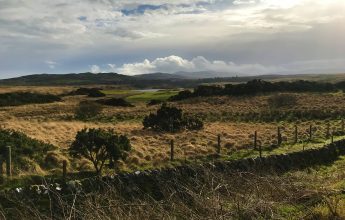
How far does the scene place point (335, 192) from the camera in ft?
35.6

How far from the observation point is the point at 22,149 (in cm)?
1739

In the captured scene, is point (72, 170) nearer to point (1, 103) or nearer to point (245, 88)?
point (1, 103)

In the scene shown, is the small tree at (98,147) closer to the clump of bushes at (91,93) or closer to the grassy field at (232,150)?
the grassy field at (232,150)

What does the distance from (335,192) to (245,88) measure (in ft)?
198

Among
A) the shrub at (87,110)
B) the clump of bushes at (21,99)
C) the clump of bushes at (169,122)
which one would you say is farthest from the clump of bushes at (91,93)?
the clump of bushes at (169,122)

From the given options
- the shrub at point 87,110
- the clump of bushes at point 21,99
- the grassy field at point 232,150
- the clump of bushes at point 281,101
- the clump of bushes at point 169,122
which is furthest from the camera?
the clump of bushes at point 21,99

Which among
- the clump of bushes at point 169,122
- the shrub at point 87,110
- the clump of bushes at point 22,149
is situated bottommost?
the shrub at point 87,110

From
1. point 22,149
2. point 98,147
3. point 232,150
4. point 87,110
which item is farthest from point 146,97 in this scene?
point 98,147

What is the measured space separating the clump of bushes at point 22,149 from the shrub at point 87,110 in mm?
28104

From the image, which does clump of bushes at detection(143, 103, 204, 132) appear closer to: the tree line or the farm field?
the farm field

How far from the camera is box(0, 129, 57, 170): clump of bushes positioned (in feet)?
53.0

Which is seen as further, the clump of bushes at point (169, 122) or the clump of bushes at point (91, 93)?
the clump of bushes at point (91, 93)

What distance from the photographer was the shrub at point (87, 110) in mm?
48741

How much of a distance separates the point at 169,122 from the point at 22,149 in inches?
650
